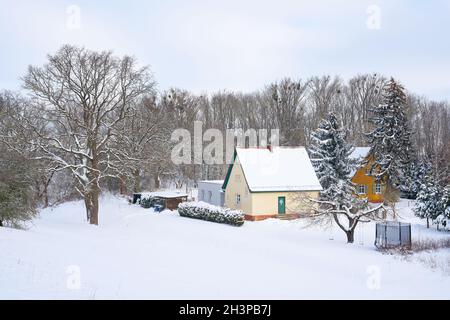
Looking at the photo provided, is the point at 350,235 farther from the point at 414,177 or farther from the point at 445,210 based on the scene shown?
the point at 414,177

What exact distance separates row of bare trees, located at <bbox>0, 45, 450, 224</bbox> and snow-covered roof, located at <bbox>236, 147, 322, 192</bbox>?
21.4 feet

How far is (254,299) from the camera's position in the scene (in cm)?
884

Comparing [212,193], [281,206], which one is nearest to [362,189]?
[281,206]

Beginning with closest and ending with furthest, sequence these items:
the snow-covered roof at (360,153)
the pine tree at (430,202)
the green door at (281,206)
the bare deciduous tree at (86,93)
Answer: the bare deciduous tree at (86,93), the pine tree at (430,202), the green door at (281,206), the snow-covered roof at (360,153)

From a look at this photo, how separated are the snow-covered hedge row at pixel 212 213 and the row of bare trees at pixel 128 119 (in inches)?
162

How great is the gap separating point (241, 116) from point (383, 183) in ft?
84.4

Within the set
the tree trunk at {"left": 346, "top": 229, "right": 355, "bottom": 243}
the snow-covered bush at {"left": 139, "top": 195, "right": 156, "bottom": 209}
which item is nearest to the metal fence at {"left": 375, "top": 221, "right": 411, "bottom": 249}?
the tree trunk at {"left": 346, "top": 229, "right": 355, "bottom": 243}

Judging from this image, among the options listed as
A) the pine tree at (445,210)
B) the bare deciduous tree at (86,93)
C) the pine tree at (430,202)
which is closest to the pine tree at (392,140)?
the pine tree at (430,202)

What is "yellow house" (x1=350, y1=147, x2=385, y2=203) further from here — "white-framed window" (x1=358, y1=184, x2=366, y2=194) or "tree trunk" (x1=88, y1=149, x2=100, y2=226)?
"tree trunk" (x1=88, y1=149, x2=100, y2=226)

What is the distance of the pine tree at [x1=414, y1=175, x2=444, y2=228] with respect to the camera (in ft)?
94.5

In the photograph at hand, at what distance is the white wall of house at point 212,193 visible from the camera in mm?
36062

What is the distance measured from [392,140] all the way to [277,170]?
41.8 ft

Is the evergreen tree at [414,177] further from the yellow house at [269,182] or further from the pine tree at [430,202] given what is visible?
the yellow house at [269,182]
